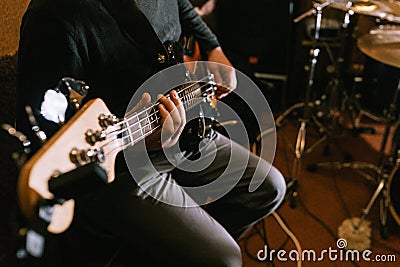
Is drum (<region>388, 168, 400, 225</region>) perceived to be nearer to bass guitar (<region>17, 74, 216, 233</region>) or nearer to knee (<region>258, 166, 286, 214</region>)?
knee (<region>258, 166, 286, 214</region>)

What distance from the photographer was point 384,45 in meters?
1.49

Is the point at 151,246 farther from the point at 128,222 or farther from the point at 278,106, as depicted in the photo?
the point at 278,106

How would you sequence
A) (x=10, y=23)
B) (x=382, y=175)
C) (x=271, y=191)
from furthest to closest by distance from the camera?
(x=382, y=175)
(x=271, y=191)
(x=10, y=23)

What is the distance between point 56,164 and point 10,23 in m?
0.66

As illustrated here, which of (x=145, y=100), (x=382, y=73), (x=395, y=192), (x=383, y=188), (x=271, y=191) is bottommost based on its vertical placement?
(x=383, y=188)

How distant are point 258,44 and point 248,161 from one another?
121 cm

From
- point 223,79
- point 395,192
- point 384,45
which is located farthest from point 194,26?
point 395,192

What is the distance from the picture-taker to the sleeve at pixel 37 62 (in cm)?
85

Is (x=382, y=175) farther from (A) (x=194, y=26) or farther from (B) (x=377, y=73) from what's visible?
(A) (x=194, y=26)

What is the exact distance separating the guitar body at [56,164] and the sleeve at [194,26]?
0.78 meters

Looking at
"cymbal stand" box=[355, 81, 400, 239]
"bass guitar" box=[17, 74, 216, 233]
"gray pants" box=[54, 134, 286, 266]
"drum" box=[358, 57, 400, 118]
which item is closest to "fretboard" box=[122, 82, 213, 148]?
"bass guitar" box=[17, 74, 216, 233]

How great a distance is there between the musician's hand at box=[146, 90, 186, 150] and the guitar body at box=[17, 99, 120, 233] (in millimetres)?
208

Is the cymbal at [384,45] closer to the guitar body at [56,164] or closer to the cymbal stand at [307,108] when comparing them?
the cymbal stand at [307,108]

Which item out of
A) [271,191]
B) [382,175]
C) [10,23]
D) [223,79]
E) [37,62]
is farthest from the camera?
[382,175]
